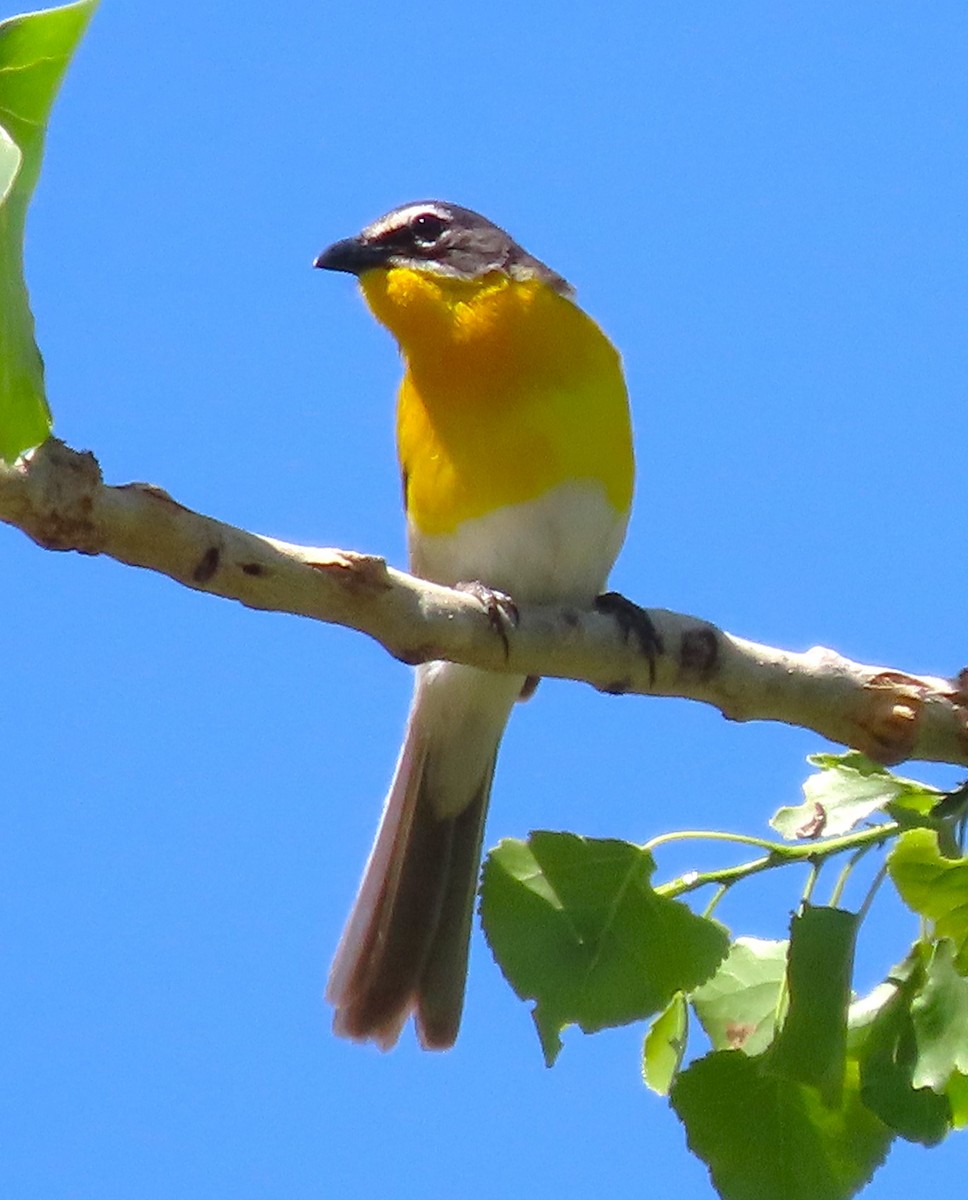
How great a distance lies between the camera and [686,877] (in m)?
3.51

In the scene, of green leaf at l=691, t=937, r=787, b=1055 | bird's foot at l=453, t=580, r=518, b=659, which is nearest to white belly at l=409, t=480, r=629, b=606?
bird's foot at l=453, t=580, r=518, b=659

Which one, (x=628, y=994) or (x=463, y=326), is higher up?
(x=463, y=326)

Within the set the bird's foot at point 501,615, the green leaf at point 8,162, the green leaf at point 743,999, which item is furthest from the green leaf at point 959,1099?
the green leaf at point 8,162

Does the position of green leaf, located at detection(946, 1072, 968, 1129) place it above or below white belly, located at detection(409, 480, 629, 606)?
below

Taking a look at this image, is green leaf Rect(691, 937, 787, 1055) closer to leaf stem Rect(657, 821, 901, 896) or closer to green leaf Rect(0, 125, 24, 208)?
leaf stem Rect(657, 821, 901, 896)

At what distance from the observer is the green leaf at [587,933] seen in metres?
3.44

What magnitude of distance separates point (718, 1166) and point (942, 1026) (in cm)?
50

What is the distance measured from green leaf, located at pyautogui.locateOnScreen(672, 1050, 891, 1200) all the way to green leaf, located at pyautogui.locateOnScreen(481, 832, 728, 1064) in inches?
7.0

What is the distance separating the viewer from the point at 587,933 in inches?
138

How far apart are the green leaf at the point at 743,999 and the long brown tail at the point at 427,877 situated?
6.32ft

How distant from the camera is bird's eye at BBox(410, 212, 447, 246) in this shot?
5.97 m

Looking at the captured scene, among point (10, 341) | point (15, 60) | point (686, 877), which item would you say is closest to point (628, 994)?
point (686, 877)

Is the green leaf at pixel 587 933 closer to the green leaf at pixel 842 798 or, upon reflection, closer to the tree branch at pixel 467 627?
the green leaf at pixel 842 798

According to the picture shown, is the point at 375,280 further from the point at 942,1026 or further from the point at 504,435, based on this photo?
the point at 942,1026
